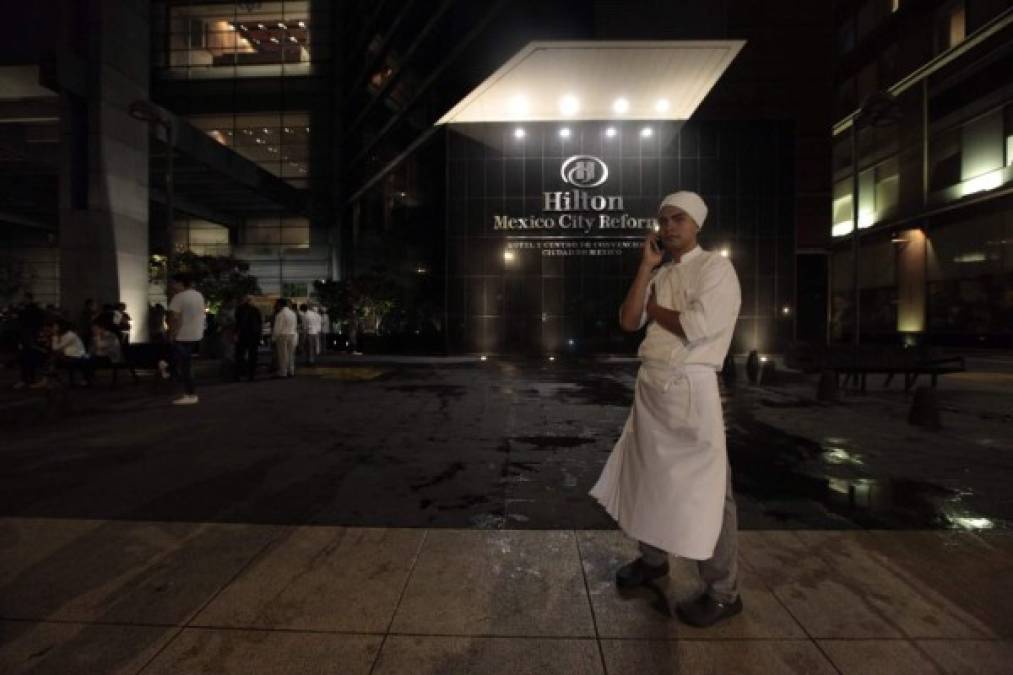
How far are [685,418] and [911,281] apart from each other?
137 ft

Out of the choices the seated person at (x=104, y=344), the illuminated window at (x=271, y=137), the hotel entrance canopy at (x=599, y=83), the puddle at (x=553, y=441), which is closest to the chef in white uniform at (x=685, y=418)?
the puddle at (x=553, y=441)

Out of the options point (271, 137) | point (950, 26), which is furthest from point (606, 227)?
point (950, 26)

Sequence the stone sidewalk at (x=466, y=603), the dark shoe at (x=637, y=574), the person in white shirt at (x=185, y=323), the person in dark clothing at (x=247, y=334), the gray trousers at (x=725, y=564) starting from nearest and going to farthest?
the stone sidewalk at (x=466, y=603) < the gray trousers at (x=725, y=564) < the dark shoe at (x=637, y=574) < the person in white shirt at (x=185, y=323) < the person in dark clothing at (x=247, y=334)

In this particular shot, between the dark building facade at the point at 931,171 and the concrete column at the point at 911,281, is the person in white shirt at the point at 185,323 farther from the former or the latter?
the concrete column at the point at 911,281

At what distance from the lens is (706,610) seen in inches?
108

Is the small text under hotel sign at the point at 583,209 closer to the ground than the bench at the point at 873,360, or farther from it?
farther from it

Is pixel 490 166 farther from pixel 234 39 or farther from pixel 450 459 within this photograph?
pixel 234 39

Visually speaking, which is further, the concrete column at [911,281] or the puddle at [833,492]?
the concrete column at [911,281]

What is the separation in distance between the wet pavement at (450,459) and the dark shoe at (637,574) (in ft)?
3.08

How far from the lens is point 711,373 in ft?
9.12

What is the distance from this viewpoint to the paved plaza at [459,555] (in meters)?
2.53

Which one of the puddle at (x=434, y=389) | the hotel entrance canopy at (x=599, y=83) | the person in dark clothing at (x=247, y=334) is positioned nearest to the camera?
the puddle at (x=434, y=389)

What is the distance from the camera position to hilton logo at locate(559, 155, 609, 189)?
2392 cm

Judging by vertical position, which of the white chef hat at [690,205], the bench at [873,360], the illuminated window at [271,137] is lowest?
the bench at [873,360]
